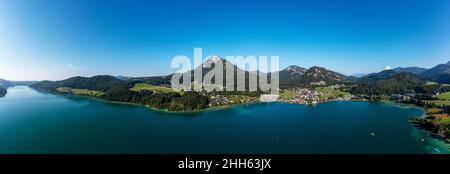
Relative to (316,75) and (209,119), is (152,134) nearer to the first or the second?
(209,119)

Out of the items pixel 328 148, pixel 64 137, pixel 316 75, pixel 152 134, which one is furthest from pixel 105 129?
pixel 316 75

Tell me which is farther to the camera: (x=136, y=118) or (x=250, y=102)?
(x=250, y=102)

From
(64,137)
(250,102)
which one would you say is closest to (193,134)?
(64,137)

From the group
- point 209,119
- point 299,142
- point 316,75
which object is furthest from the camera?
point 316,75

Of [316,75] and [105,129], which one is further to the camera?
[316,75]
